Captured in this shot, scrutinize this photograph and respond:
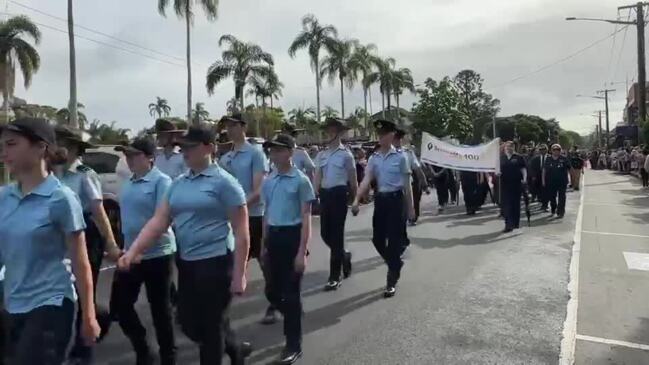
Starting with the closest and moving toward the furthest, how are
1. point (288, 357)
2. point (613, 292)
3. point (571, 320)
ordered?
point (288, 357) → point (571, 320) → point (613, 292)

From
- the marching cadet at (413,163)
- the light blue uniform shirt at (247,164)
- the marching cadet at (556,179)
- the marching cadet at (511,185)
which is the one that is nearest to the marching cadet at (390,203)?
the marching cadet at (413,163)

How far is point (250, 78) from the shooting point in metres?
35.0

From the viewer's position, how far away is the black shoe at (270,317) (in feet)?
19.6

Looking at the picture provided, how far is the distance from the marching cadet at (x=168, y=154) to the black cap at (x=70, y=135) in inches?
77.2

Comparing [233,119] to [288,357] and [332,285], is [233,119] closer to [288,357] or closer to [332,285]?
[288,357]

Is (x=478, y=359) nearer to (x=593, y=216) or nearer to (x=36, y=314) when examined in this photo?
(x=36, y=314)

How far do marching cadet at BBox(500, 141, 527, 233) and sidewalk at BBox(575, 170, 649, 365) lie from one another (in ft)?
4.09

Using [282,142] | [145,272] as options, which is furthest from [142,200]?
[282,142]

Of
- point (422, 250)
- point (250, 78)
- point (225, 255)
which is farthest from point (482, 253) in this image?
point (250, 78)

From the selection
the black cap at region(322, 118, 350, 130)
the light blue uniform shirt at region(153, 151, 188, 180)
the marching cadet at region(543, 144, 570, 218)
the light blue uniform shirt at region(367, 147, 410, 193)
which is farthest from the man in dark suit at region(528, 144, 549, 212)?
the light blue uniform shirt at region(153, 151, 188, 180)

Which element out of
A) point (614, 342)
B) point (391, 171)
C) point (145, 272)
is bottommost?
point (614, 342)

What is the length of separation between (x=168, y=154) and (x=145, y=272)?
8.51ft

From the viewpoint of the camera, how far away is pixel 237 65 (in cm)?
3431

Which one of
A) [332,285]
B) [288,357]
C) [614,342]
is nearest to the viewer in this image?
[288,357]
